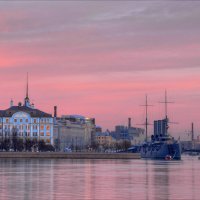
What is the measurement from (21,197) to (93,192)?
490 cm

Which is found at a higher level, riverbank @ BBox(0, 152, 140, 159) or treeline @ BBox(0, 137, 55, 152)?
treeline @ BBox(0, 137, 55, 152)

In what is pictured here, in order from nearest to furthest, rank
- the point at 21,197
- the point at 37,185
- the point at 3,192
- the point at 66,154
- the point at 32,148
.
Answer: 1. the point at 21,197
2. the point at 3,192
3. the point at 37,185
4. the point at 66,154
5. the point at 32,148

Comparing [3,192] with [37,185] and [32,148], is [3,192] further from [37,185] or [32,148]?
[32,148]

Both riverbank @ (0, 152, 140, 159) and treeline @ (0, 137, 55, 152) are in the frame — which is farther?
treeline @ (0, 137, 55, 152)

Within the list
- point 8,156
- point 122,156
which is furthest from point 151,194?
point 122,156

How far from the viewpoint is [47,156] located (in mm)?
168500

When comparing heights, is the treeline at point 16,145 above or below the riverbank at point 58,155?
above

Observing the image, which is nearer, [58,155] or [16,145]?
[58,155]

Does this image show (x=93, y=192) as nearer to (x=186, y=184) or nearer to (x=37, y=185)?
(x=37, y=185)

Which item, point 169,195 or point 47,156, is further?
point 47,156

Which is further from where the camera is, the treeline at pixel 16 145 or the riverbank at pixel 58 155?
the treeline at pixel 16 145

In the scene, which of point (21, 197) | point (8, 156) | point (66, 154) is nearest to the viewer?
point (21, 197)

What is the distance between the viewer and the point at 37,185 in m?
46.0

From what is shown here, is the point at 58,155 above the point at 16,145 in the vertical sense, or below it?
below
